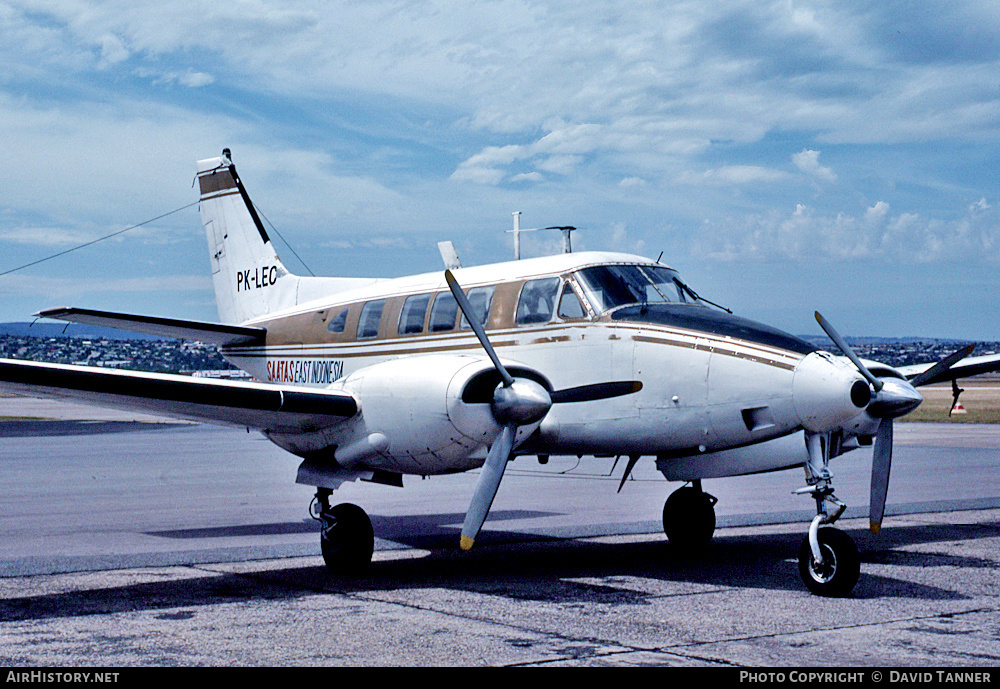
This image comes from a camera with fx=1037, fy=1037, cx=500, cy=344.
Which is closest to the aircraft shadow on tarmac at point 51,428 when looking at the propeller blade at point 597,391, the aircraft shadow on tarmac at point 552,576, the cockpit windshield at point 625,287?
the aircraft shadow on tarmac at point 552,576

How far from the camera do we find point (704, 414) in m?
9.95

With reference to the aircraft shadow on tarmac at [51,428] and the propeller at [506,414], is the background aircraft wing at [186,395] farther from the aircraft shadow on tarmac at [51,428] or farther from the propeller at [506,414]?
the aircraft shadow on tarmac at [51,428]

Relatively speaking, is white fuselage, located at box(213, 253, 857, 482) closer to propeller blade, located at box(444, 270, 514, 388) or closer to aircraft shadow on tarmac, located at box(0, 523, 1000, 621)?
propeller blade, located at box(444, 270, 514, 388)

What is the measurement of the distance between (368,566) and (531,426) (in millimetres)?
2541

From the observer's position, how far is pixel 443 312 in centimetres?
1213

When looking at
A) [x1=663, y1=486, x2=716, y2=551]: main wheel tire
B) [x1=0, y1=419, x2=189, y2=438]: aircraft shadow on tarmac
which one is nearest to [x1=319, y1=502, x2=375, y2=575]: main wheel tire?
[x1=663, y1=486, x2=716, y2=551]: main wheel tire

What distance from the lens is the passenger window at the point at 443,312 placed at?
1199 cm

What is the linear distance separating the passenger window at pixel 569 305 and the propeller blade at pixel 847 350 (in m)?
2.41

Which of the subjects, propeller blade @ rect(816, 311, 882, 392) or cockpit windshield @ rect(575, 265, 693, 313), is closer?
propeller blade @ rect(816, 311, 882, 392)

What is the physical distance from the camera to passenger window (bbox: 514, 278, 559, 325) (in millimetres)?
11242

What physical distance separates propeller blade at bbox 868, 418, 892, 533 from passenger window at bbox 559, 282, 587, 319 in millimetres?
3191

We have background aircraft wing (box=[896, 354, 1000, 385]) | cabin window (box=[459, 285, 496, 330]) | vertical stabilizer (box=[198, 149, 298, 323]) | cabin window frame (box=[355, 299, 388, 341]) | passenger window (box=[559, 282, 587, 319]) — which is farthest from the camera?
vertical stabilizer (box=[198, 149, 298, 323])

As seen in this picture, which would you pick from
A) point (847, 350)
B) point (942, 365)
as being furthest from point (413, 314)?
point (942, 365)
